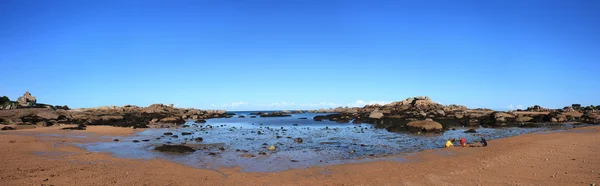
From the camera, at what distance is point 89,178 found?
1099cm

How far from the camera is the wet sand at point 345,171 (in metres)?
10.6

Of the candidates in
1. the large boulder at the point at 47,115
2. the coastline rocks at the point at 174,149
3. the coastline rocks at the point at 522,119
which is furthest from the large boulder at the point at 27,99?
the coastline rocks at the point at 522,119

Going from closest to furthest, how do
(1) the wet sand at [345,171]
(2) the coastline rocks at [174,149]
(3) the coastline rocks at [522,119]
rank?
(1) the wet sand at [345,171] → (2) the coastline rocks at [174,149] → (3) the coastline rocks at [522,119]

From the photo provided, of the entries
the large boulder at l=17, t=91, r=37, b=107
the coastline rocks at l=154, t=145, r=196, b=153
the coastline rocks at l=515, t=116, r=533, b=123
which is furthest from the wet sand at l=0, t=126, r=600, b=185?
the large boulder at l=17, t=91, r=37, b=107

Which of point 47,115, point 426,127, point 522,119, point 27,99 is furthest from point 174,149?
point 27,99

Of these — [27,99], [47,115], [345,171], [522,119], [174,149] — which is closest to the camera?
[345,171]

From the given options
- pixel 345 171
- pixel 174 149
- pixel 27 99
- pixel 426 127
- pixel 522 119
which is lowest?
pixel 345 171

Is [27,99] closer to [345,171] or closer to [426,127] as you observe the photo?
[426,127]

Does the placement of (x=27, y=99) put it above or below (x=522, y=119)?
above

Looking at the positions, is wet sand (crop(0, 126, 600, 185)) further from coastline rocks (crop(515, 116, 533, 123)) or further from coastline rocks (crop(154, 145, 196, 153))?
coastline rocks (crop(515, 116, 533, 123))

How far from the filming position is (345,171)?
509 inches

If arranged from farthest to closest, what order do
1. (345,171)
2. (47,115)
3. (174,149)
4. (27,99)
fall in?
1. (27,99)
2. (47,115)
3. (174,149)
4. (345,171)

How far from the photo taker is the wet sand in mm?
10570

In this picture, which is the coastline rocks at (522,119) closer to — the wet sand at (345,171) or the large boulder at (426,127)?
the large boulder at (426,127)
